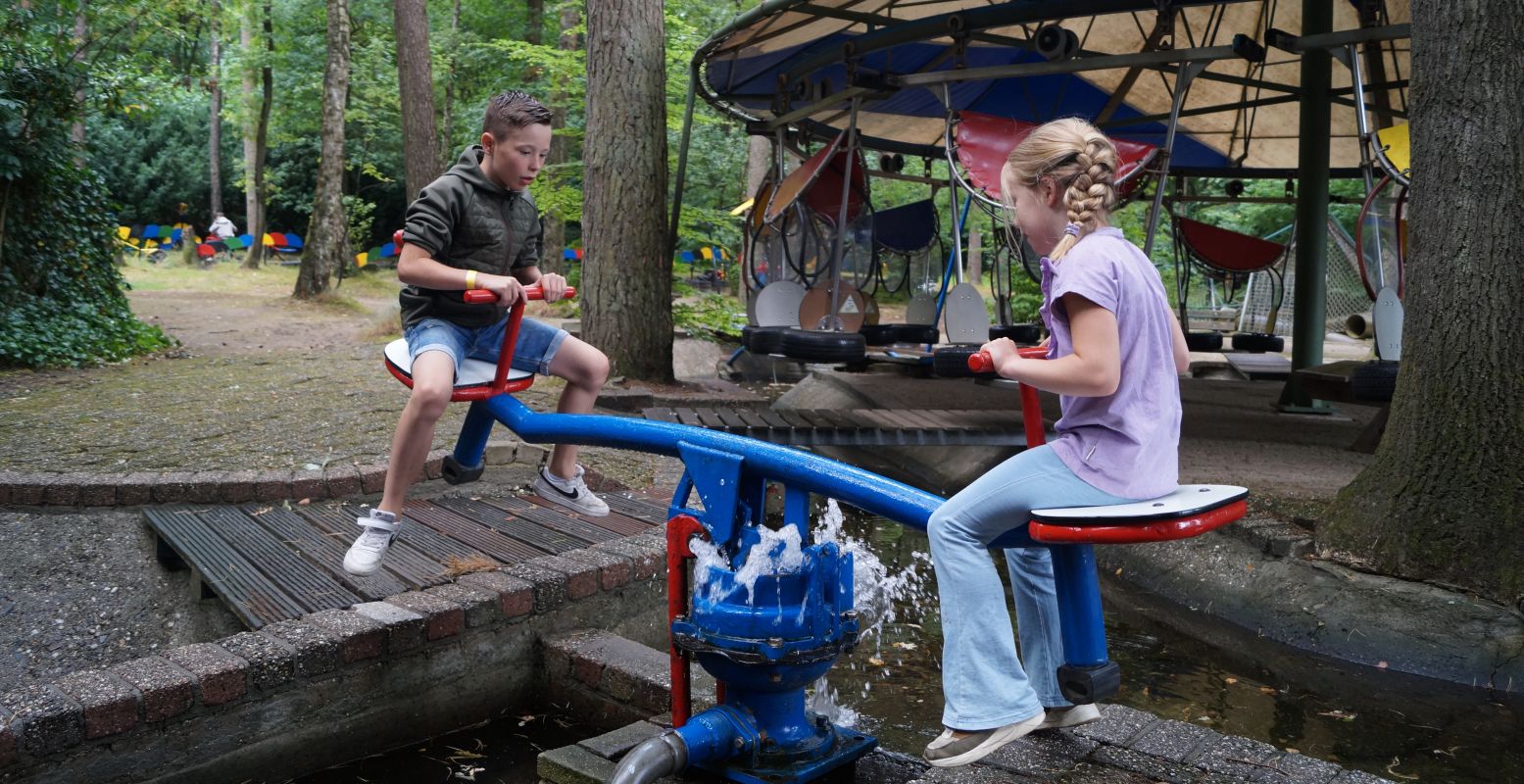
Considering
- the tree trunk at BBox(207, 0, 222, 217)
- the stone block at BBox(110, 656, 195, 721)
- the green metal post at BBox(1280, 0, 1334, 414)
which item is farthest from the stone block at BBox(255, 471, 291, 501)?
the tree trunk at BBox(207, 0, 222, 217)

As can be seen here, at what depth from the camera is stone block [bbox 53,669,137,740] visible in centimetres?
307

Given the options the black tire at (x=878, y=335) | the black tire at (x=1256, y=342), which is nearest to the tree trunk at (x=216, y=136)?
the black tire at (x=878, y=335)

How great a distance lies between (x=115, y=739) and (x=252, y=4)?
80.3 feet

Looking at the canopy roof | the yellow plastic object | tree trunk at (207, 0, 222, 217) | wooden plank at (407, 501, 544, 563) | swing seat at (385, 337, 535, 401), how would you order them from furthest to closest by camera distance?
tree trunk at (207, 0, 222, 217)
the canopy roof
the yellow plastic object
wooden plank at (407, 501, 544, 563)
swing seat at (385, 337, 535, 401)

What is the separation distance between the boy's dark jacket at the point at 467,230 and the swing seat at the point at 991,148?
412cm

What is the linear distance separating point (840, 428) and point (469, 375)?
12.7 ft

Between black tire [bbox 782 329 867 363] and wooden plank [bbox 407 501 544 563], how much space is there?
332 centimetres

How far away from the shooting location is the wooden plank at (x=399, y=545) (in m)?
4.22

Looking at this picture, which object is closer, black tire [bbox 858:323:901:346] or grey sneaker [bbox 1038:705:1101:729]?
grey sneaker [bbox 1038:705:1101:729]

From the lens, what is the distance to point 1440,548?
15.6 feet

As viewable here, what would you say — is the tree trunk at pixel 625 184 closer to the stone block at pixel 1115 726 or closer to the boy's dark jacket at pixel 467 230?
the boy's dark jacket at pixel 467 230

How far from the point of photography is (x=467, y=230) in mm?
3713

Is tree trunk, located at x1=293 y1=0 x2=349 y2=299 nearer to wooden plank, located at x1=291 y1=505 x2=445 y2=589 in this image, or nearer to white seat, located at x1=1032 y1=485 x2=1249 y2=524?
wooden plank, located at x1=291 y1=505 x2=445 y2=589

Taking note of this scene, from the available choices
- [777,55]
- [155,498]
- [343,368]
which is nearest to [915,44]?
[777,55]
